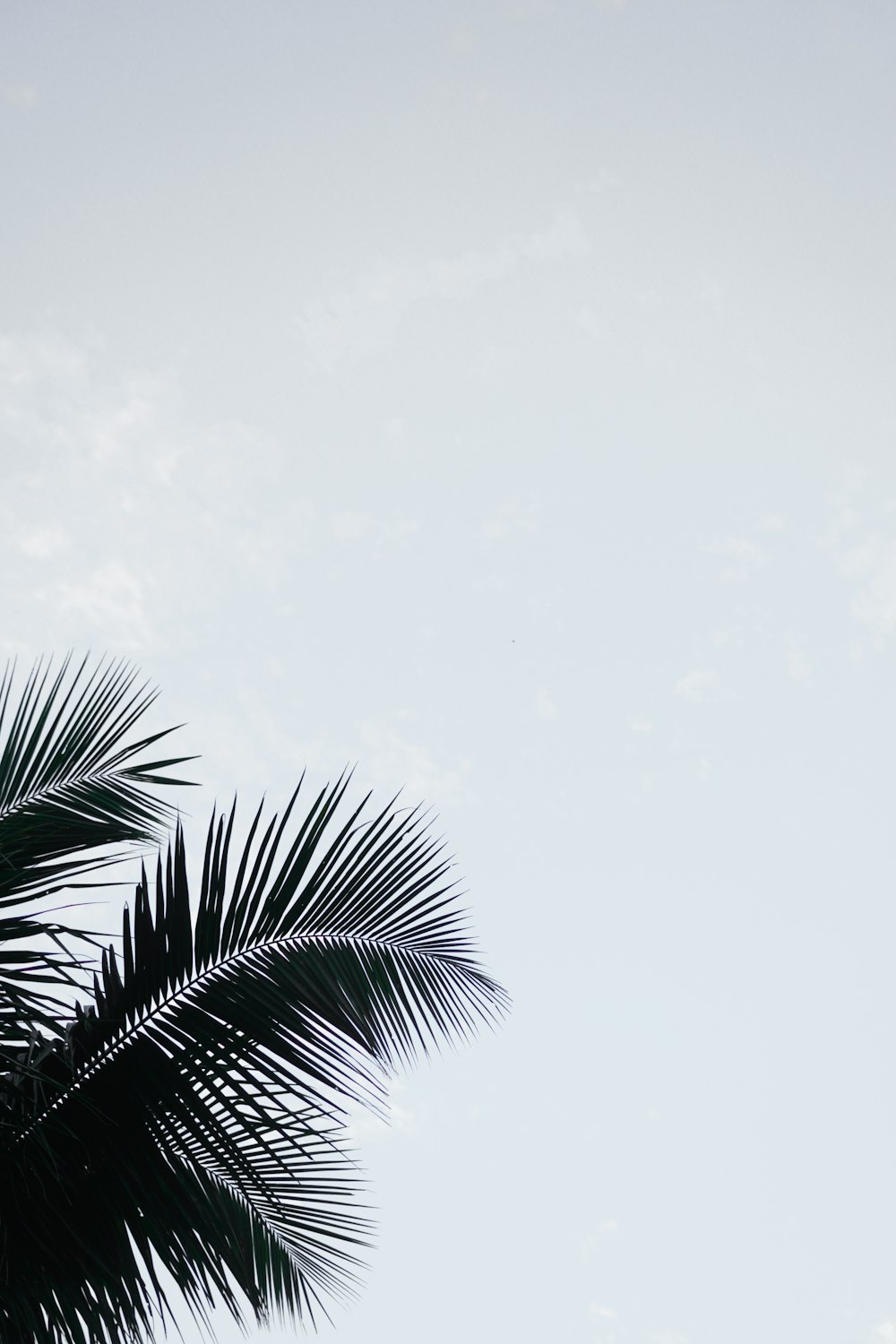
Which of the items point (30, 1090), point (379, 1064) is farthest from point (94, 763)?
point (379, 1064)

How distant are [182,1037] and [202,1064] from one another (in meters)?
0.09

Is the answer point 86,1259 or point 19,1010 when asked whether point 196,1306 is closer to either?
point 86,1259

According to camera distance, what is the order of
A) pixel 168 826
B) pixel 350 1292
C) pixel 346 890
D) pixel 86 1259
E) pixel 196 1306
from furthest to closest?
pixel 350 1292
pixel 168 826
pixel 346 890
pixel 196 1306
pixel 86 1259

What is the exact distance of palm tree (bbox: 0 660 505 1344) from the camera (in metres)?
2.57

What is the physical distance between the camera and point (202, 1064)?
8.70 feet

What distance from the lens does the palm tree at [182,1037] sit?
2566 millimetres

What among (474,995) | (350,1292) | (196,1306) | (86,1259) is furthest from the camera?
(350,1292)

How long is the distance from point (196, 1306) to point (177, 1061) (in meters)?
0.67

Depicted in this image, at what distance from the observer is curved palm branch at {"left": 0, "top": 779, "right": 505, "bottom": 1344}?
2.56m

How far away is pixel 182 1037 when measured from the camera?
2.68m

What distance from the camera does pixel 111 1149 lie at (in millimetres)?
2598

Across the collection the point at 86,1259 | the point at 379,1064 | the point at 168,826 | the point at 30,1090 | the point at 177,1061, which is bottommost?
the point at 86,1259

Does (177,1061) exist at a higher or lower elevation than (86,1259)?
higher

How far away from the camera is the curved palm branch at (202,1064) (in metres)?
2.56
